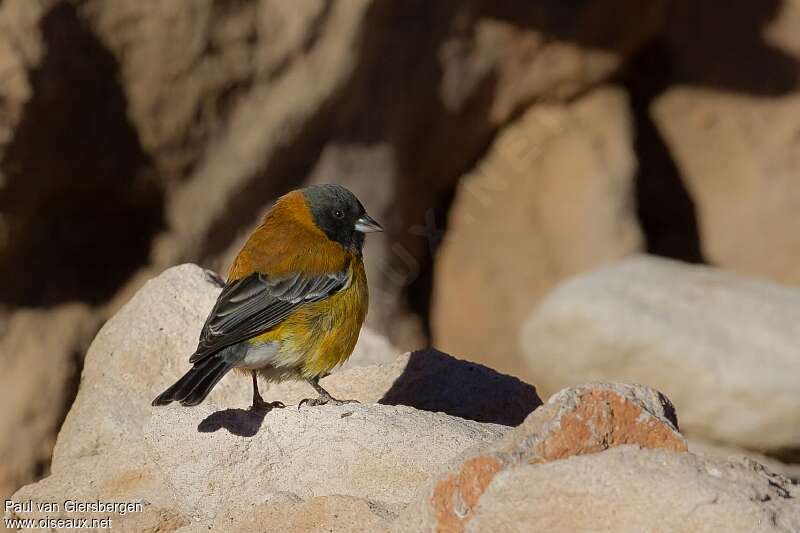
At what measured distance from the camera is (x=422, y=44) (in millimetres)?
9617

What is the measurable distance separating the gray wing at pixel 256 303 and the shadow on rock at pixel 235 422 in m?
0.26

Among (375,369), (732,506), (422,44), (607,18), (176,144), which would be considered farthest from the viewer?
(607,18)

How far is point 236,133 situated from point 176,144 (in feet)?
1.61

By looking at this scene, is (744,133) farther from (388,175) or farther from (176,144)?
(176,144)

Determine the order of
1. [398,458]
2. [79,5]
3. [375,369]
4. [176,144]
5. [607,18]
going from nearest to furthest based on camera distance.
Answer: [398,458] < [375,369] < [79,5] < [176,144] < [607,18]

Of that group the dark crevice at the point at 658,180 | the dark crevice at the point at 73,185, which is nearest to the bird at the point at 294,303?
the dark crevice at the point at 73,185

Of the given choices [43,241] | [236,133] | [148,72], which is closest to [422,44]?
[236,133]

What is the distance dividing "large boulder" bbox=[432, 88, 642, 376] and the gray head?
5.03 m

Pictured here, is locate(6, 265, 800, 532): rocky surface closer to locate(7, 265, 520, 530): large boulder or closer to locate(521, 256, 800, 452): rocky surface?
locate(7, 265, 520, 530): large boulder

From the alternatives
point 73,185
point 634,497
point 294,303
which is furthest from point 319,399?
point 73,185

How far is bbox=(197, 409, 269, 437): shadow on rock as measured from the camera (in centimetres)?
466

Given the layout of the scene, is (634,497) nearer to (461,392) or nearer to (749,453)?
(461,392)

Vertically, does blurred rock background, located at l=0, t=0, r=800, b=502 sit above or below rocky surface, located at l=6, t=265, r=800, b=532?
below

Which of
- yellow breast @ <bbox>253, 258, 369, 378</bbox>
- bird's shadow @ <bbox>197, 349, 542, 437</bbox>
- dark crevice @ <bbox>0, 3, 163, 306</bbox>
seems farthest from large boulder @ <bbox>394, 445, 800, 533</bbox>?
dark crevice @ <bbox>0, 3, 163, 306</bbox>
